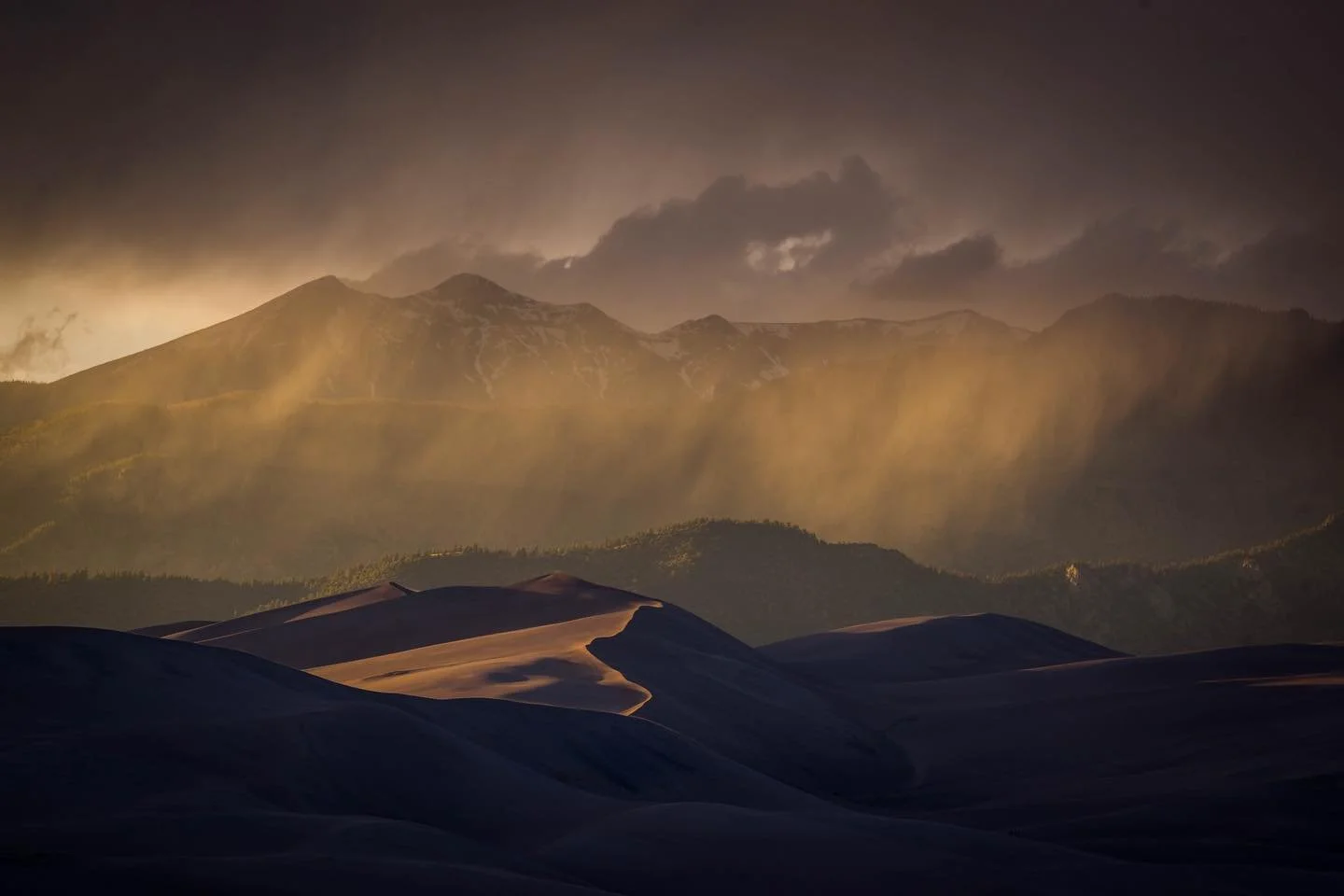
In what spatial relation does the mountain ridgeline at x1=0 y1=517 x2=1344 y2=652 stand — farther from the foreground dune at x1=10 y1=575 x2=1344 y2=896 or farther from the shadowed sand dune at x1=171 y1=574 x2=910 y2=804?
the foreground dune at x1=10 y1=575 x2=1344 y2=896

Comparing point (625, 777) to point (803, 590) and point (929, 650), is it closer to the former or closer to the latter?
point (929, 650)

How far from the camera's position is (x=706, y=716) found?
4831 centimetres

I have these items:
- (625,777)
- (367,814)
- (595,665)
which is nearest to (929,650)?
(595,665)

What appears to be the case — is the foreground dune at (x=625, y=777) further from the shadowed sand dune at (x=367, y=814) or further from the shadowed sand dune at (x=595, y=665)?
the shadowed sand dune at (x=595, y=665)

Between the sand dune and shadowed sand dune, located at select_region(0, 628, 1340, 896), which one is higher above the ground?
shadowed sand dune, located at select_region(0, 628, 1340, 896)

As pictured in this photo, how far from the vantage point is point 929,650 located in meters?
80.4

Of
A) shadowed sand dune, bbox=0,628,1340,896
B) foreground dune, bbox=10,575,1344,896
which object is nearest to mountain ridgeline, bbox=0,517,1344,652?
foreground dune, bbox=10,575,1344,896

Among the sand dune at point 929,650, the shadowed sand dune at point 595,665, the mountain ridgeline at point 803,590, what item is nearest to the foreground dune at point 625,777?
the shadowed sand dune at point 595,665

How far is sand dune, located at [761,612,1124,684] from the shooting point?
75062mm

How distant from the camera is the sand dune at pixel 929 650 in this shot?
7506cm

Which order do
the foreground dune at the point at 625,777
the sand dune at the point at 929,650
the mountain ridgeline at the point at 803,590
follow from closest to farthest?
the foreground dune at the point at 625,777
the sand dune at the point at 929,650
the mountain ridgeline at the point at 803,590

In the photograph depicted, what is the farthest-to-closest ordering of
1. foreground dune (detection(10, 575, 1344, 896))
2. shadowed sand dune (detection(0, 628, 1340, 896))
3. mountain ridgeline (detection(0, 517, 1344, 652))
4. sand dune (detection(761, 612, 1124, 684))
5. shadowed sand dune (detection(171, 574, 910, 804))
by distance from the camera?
mountain ridgeline (detection(0, 517, 1344, 652)), sand dune (detection(761, 612, 1124, 684)), shadowed sand dune (detection(171, 574, 910, 804)), foreground dune (detection(10, 575, 1344, 896)), shadowed sand dune (detection(0, 628, 1340, 896))

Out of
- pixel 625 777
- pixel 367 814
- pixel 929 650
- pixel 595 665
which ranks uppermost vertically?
pixel 595 665

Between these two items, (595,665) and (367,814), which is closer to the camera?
(367,814)
